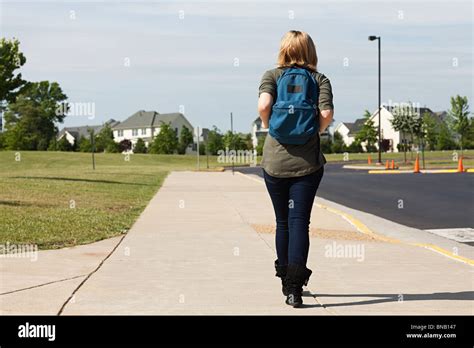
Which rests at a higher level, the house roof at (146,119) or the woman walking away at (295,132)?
the house roof at (146,119)

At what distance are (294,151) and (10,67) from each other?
2578 centimetres

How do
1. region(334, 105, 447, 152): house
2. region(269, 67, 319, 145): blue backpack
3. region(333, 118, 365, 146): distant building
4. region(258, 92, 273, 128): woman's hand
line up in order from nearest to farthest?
region(269, 67, 319, 145): blue backpack → region(258, 92, 273, 128): woman's hand → region(334, 105, 447, 152): house → region(333, 118, 365, 146): distant building

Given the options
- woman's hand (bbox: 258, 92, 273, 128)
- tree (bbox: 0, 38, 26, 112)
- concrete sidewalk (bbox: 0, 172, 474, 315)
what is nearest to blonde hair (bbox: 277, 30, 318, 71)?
woman's hand (bbox: 258, 92, 273, 128)

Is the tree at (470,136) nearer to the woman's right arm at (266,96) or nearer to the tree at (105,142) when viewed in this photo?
the tree at (105,142)

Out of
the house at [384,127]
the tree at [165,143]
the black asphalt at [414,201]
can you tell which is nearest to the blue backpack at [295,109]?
the black asphalt at [414,201]

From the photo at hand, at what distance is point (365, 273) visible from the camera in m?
7.57

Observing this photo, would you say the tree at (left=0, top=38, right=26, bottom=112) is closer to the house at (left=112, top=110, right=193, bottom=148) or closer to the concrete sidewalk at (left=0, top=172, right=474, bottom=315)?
the concrete sidewalk at (left=0, top=172, right=474, bottom=315)

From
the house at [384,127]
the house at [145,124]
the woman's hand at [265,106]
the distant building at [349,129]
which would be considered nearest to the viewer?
the woman's hand at [265,106]

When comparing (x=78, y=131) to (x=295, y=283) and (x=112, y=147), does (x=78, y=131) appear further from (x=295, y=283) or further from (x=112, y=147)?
(x=295, y=283)

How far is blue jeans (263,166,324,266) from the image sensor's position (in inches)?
231

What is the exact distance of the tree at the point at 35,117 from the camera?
94812mm

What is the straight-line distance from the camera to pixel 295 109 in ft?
18.8

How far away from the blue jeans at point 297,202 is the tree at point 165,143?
93798 mm
